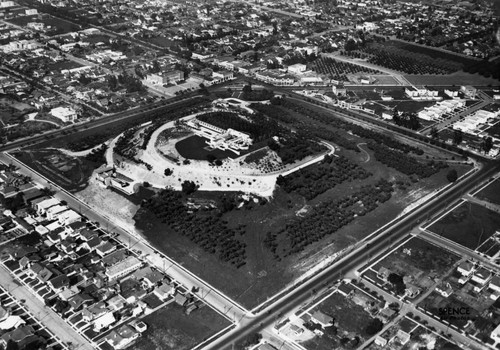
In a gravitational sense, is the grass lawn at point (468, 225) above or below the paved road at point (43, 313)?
above

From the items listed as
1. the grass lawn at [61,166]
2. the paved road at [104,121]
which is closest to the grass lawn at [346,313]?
the grass lawn at [61,166]

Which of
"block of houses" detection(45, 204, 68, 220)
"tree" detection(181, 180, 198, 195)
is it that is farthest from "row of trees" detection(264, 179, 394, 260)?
"block of houses" detection(45, 204, 68, 220)

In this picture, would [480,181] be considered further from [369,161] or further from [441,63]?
[441,63]

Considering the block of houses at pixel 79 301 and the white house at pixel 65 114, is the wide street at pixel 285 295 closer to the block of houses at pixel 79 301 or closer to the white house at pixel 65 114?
the block of houses at pixel 79 301

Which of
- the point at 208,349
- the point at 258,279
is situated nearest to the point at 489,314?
the point at 258,279

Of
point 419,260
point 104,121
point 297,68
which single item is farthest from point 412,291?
point 297,68

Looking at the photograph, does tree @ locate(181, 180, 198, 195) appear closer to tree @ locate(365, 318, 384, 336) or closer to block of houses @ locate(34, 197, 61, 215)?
block of houses @ locate(34, 197, 61, 215)

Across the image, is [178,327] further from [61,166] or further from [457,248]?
[61,166]
